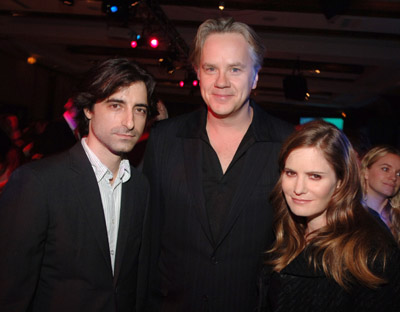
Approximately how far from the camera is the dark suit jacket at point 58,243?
1.59m

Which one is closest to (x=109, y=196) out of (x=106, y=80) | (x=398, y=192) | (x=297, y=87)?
(x=106, y=80)

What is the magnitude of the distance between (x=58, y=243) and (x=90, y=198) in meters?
0.25

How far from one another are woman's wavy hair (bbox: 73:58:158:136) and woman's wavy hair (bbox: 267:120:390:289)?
3.07 feet

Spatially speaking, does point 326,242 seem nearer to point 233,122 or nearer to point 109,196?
point 233,122

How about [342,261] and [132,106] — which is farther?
[132,106]

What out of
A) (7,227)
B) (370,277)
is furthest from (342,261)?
(7,227)

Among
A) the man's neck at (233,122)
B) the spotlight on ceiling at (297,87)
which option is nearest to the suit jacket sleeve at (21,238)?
the man's neck at (233,122)

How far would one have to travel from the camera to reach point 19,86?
10.7m

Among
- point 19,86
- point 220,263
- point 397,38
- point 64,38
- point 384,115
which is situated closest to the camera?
point 220,263

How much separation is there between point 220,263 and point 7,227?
1.05 m

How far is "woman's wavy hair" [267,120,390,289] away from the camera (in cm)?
158

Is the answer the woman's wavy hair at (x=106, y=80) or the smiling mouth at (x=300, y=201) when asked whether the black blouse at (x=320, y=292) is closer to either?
the smiling mouth at (x=300, y=201)

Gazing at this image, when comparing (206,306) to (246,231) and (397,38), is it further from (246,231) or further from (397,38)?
(397,38)

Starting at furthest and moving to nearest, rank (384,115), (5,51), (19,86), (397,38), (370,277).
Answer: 1. (384,115)
2. (19,86)
3. (5,51)
4. (397,38)
5. (370,277)
